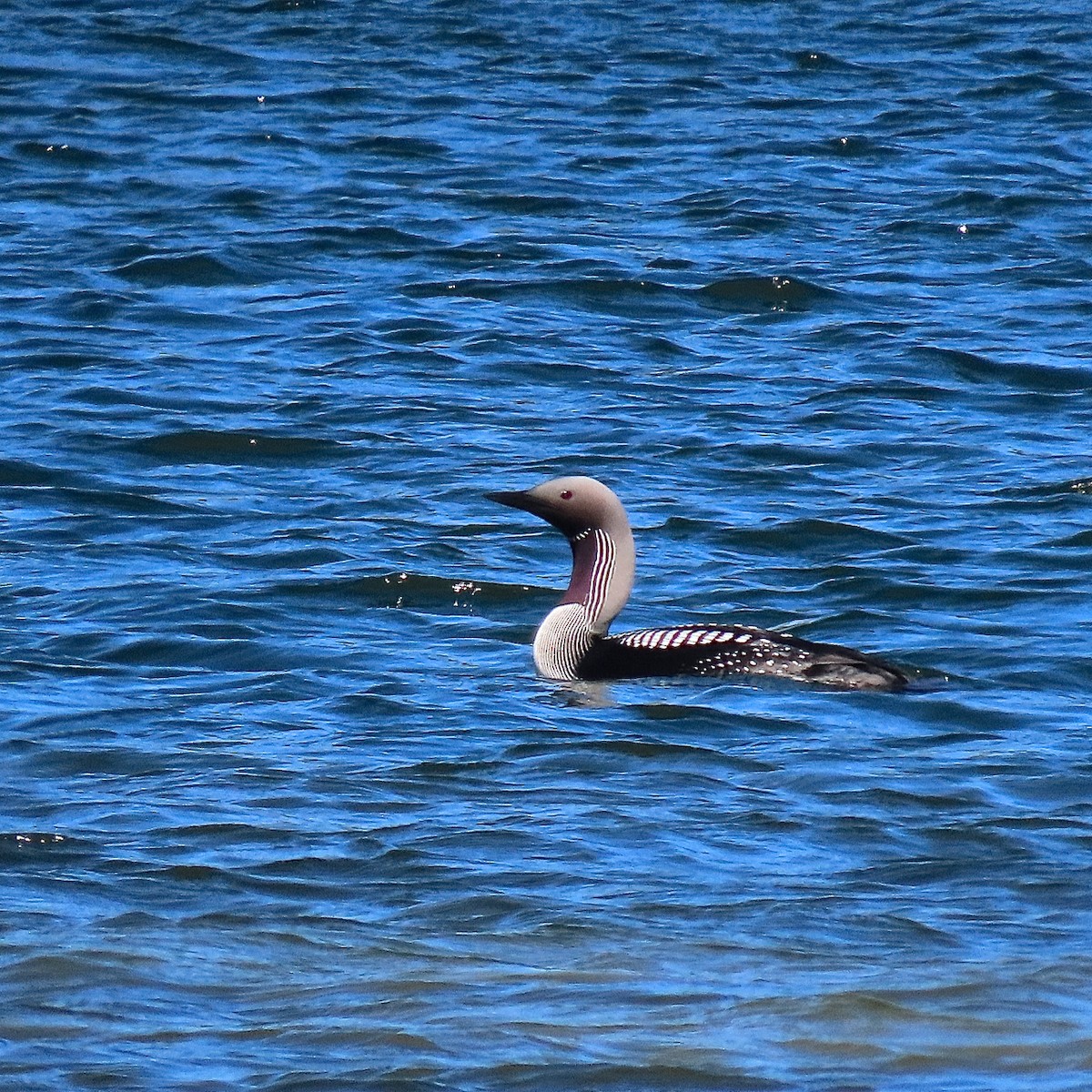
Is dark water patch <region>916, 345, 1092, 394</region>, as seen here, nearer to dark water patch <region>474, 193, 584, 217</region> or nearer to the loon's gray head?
dark water patch <region>474, 193, 584, 217</region>

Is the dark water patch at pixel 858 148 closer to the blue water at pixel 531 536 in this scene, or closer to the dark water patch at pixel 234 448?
the blue water at pixel 531 536

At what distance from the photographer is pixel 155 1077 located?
4969 millimetres

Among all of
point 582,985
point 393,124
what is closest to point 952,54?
point 393,124

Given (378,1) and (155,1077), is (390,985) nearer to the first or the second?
(155,1077)

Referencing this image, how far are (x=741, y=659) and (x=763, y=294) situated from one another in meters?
6.37

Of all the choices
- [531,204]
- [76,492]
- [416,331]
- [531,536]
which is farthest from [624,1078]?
[531,204]

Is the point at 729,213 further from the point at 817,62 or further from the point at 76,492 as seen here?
the point at 76,492

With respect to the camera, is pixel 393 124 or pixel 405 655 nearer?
pixel 405 655

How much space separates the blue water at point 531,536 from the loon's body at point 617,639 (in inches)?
4.4

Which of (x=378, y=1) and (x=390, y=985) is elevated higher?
(x=378, y=1)

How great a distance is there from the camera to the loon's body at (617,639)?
8.35m

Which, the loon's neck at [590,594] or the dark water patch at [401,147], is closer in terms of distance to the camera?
the loon's neck at [590,594]

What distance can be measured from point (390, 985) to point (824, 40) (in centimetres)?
1611

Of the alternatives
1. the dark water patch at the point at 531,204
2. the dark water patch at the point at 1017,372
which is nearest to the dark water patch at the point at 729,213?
the dark water patch at the point at 531,204
